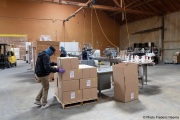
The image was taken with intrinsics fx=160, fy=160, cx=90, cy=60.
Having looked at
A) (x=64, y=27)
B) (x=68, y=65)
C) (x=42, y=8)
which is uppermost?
(x=42, y=8)

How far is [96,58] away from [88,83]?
4.17m

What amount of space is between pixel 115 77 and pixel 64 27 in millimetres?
12520

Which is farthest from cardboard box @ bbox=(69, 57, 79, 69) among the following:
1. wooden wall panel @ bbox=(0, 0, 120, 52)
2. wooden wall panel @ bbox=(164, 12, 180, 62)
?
wooden wall panel @ bbox=(0, 0, 120, 52)

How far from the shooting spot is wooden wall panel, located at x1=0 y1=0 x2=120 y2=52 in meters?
13.8

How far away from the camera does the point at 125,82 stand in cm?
355

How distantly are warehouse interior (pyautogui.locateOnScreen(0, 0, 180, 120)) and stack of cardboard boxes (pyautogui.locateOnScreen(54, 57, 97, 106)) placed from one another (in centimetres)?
2

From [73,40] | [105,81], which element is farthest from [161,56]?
[105,81]

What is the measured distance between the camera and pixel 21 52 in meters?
14.4

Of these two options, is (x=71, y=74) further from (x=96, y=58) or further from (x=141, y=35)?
(x=141, y=35)

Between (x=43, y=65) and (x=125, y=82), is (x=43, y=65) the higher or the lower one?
the higher one

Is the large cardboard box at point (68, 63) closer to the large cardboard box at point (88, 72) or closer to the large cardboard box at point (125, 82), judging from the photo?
the large cardboard box at point (88, 72)

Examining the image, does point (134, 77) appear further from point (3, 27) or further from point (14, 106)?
point (3, 27)

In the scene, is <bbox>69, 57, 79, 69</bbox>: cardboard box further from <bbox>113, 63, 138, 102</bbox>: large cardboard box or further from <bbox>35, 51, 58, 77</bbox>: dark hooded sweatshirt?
<bbox>113, 63, 138, 102</bbox>: large cardboard box

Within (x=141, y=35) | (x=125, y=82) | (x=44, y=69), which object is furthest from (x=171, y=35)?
(x=44, y=69)
